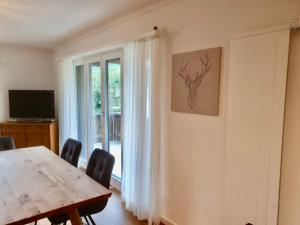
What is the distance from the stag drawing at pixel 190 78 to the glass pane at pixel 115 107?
147 cm

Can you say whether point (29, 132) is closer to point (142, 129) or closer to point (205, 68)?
point (142, 129)

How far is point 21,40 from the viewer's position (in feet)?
14.3

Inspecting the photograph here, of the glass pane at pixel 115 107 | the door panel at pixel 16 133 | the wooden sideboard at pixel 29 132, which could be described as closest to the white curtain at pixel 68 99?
the wooden sideboard at pixel 29 132

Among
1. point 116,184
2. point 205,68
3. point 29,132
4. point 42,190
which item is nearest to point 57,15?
point 205,68

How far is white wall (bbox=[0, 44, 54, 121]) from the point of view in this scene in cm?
477

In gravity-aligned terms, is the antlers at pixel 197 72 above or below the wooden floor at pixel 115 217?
above

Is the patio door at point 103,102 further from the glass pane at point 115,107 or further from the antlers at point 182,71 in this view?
the antlers at point 182,71

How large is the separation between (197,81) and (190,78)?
0.09 metres

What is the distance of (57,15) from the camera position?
2.83m

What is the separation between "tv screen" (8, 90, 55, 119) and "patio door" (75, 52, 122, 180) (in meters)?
0.91

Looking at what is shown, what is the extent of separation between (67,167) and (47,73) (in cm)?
377

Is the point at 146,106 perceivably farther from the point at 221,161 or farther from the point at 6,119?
the point at 6,119

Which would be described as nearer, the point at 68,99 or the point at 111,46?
the point at 111,46

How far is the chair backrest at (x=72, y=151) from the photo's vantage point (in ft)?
8.48
